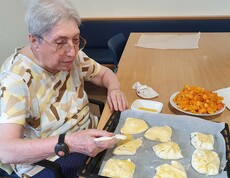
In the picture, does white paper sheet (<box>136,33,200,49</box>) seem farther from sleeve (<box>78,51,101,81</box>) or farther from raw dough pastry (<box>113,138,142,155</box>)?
raw dough pastry (<box>113,138,142,155</box>)

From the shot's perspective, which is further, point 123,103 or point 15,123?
point 123,103

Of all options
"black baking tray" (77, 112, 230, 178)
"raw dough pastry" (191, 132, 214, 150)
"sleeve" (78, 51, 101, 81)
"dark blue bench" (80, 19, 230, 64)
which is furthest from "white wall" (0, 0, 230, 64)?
"raw dough pastry" (191, 132, 214, 150)

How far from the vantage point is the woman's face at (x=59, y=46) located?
97 cm

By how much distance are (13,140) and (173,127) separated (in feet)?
2.02

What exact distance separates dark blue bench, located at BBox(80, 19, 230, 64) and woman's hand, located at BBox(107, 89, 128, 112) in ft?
5.41

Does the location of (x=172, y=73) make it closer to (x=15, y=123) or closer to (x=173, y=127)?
(x=173, y=127)

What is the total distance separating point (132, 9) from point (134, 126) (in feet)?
7.99

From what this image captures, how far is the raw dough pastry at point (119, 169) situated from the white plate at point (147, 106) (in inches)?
14.6

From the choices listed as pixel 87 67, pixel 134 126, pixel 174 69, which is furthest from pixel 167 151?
pixel 174 69

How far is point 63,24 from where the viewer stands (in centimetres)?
97

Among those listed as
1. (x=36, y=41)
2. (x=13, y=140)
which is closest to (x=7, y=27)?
(x=36, y=41)

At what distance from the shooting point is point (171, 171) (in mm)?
815

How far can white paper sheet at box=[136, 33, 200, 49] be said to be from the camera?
211cm

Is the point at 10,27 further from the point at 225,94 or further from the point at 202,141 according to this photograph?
the point at 202,141
